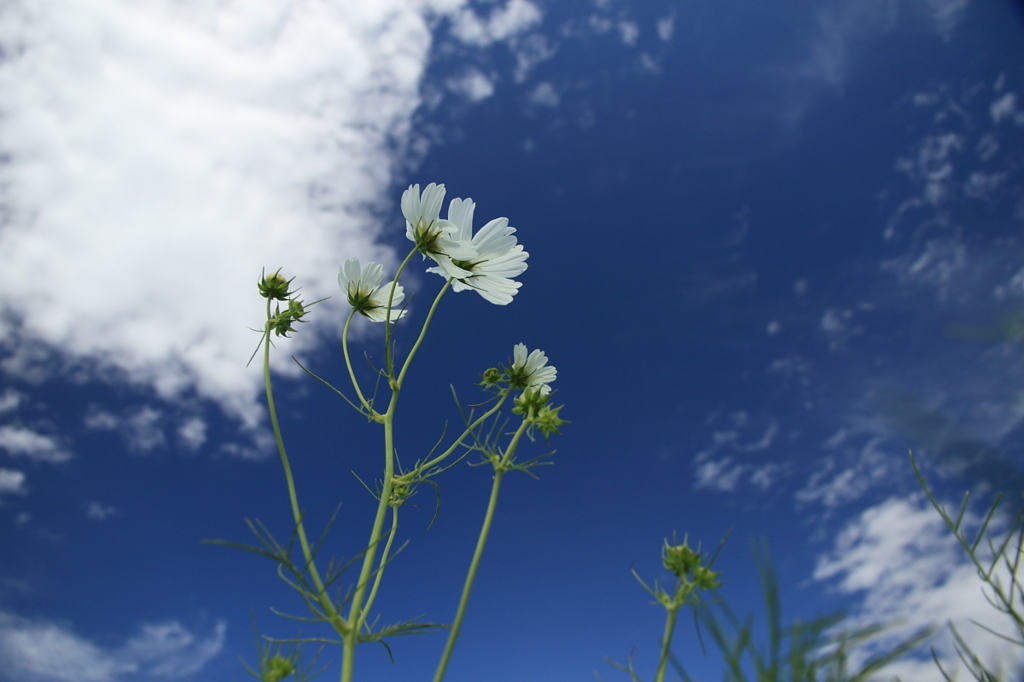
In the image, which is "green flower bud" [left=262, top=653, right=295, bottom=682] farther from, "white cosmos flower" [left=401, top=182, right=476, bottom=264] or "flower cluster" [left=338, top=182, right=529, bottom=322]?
"white cosmos flower" [left=401, top=182, right=476, bottom=264]

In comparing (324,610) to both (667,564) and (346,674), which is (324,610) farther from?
(667,564)

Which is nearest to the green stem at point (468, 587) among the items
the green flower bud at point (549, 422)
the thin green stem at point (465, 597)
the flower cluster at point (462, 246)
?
the thin green stem at point (465, 597)

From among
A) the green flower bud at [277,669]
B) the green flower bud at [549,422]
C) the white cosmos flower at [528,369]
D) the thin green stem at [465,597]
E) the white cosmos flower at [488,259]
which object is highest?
the white cosmos flower at [488,259]

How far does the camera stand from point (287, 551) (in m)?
0.78

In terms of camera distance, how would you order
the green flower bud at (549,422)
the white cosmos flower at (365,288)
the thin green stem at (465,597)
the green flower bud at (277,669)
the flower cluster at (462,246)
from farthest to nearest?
1. the white cosmos flower at (365,288)
2. the flower cluster at (462,246)
3. the green flower bud at (277,669)
4. the green flower bud at (549,422)
5. the thin green stem at (465,597)

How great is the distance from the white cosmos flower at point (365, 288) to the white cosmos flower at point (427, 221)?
0.15 metres

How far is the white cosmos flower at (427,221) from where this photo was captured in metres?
1.13

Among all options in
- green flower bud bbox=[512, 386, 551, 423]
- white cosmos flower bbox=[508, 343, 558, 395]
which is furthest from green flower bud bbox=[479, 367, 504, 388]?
green flower bud bbox=[512, 386, 551, 423]

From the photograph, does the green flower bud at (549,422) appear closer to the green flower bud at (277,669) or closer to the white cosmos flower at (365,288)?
the white cosmos flower at (365,288)

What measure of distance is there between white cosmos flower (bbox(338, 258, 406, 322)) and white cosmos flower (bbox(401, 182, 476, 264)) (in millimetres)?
146

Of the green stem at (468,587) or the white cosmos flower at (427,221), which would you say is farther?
the white cosmos flower at (427,221)

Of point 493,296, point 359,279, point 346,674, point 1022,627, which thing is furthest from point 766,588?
point 359,279

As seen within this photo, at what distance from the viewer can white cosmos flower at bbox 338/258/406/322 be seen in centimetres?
124

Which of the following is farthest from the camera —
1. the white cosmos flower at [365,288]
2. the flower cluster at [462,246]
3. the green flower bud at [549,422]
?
the white cosmos flower at [365,288]
